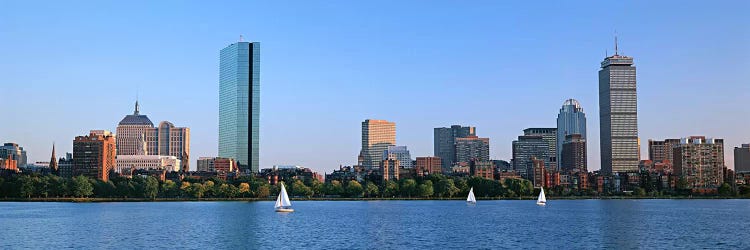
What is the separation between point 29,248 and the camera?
86625 millimetres

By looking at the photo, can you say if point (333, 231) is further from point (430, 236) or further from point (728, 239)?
point (728, 239)

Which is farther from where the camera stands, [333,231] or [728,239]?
[333,231]

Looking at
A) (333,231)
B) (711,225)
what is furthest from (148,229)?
(711,225)

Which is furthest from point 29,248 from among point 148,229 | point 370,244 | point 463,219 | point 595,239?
point 463,219

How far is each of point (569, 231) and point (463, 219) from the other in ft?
106

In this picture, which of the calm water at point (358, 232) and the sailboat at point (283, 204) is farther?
the sailboat at point (283, 204)

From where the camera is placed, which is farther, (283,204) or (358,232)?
(283,204)

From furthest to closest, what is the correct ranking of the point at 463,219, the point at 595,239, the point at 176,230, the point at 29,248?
1. the point at 463,219
2. the point at 176,230
3. the point at 595,239
4. the point at 29,248

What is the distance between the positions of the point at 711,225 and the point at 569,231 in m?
30.4

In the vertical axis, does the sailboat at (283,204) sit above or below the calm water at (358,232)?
above

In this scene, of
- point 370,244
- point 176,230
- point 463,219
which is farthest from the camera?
point 463,219

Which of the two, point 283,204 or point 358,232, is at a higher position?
point 283,204

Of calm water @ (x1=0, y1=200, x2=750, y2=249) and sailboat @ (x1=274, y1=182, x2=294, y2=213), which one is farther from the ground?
sailboat @ (x1=274, y1=182, x2=294, y2=213)

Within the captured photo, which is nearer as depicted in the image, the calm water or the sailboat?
the calm water
